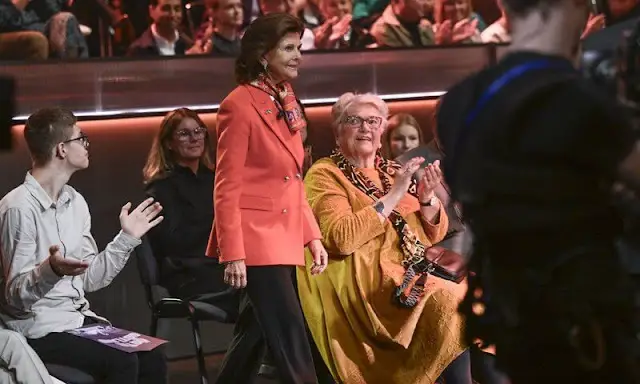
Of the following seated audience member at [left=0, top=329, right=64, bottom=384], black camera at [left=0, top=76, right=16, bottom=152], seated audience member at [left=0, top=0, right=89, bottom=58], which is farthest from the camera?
seated audience member at [left=0, top=0, right=89, bottom=58]

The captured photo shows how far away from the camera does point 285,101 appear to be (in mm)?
4746

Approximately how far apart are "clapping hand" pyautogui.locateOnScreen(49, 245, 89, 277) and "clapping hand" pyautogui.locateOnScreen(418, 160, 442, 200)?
1594 millimetres

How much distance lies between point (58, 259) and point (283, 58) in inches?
47.5

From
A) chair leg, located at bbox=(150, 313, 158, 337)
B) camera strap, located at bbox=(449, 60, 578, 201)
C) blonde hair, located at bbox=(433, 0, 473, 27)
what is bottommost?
chair leg, located at bbox=(150, 313, 158, 337)

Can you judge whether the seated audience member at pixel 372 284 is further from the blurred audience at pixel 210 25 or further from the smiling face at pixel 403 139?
the blurred audience at pixel 210 25

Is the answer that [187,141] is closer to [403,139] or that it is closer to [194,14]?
[403,139]

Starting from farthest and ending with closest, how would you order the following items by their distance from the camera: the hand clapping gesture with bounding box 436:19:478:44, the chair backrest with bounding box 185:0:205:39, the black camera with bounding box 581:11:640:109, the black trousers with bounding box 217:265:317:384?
the hand clapping gesture with bounding box 436:19:478:44, the chair backrest with bounding box 185:0:205:39, the black trousers with bounding box 217:265:317:384, the black camera with bounding box 581:11:640:109

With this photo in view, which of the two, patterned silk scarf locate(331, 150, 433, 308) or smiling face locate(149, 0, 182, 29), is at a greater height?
smiling face locate(149, 0, 182, 29)

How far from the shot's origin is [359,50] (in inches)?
289

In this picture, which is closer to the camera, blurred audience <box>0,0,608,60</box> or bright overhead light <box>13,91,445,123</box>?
bright overhead light <box>13,91,445,123</box>

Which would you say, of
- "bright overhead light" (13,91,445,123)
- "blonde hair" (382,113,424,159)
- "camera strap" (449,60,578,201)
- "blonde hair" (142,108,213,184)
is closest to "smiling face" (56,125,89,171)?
"blonde hair" (142,108,213,184)

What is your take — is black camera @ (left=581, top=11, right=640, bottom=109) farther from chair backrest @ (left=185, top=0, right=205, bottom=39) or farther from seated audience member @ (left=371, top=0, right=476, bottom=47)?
chair backrest @ (left=185, top=0, right=205, bottom=39)

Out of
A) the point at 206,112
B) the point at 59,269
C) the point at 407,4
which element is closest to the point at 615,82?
the point at 59,269

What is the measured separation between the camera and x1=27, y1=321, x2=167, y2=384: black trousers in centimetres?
431
